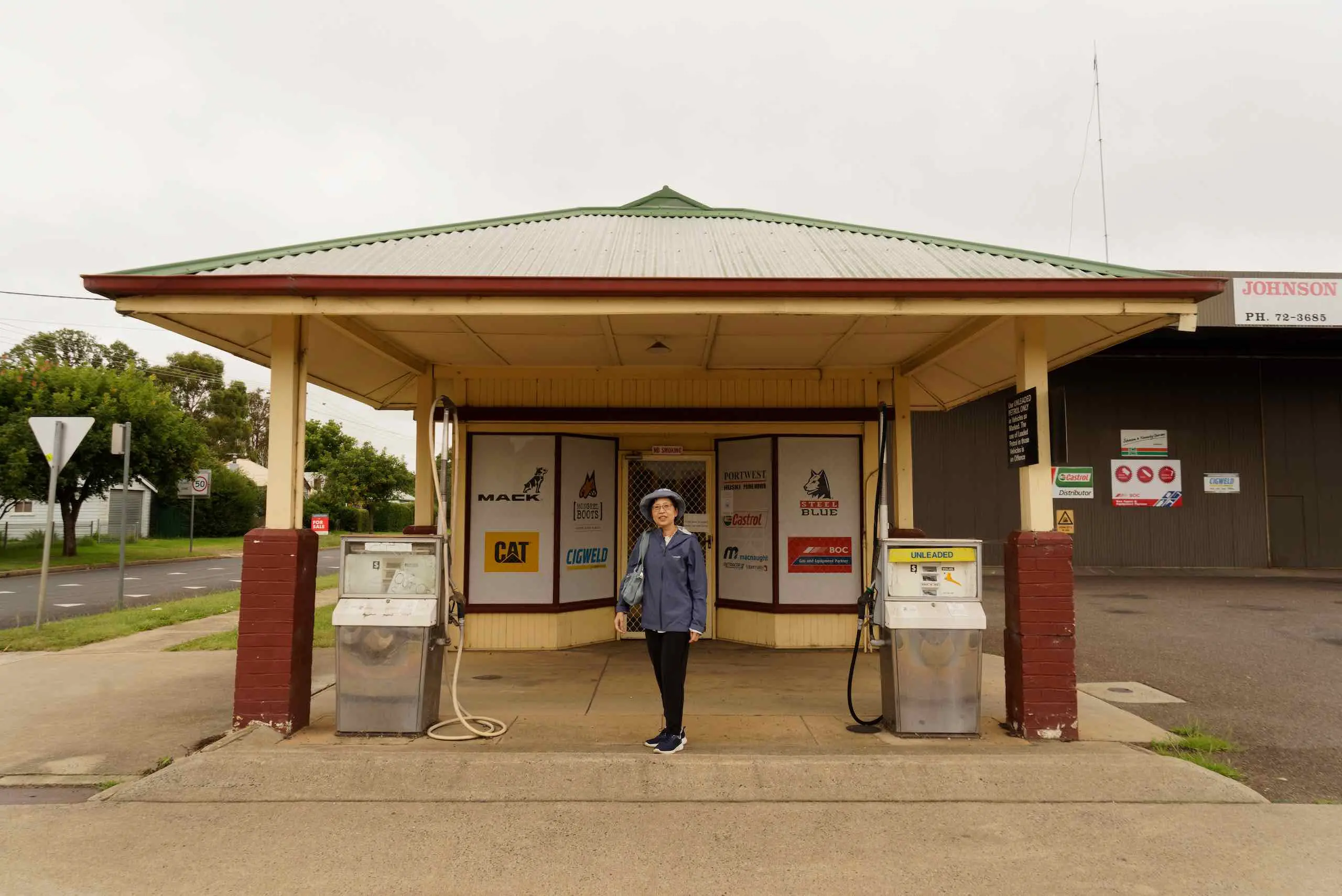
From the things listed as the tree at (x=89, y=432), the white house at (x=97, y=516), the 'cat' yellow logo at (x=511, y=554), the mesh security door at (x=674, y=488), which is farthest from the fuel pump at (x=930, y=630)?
the white house at (x=97, y=516)

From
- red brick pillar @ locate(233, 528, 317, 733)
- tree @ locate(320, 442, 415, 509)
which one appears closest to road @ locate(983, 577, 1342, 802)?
red brick pillar @ locate(233, 528, 317, 733)

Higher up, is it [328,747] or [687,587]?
[687,587]

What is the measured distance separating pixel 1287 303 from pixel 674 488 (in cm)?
1703

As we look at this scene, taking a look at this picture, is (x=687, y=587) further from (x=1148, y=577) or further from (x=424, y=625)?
(x=1148, y=577)

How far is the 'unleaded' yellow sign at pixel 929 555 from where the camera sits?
19.5 ft

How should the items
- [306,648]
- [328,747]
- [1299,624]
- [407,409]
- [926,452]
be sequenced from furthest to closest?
[926,452], [1299,624], [407,409], [306,648], [328,747]

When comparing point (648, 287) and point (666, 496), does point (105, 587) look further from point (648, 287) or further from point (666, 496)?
point (648, 287)

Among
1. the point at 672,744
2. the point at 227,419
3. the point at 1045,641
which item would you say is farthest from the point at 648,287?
the point at 227,419

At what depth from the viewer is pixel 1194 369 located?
72.8 feet

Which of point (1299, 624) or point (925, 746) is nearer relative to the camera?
point (925, 746)

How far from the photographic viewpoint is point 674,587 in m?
5.55

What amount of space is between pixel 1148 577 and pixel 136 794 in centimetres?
2159

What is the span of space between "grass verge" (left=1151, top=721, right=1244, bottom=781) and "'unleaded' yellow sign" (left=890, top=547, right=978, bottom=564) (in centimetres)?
179

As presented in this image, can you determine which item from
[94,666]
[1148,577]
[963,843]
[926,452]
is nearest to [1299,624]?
[1148,577]
